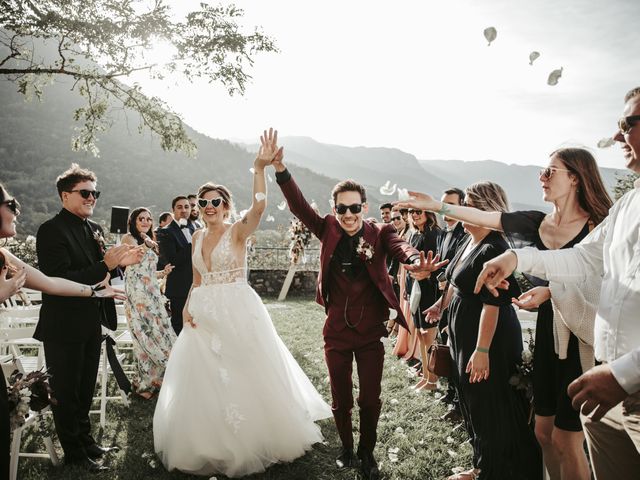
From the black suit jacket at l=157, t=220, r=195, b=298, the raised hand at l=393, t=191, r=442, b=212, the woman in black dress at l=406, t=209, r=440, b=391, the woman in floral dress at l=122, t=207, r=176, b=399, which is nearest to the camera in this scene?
the raised hand at l=393, t=191, r=442, b=212

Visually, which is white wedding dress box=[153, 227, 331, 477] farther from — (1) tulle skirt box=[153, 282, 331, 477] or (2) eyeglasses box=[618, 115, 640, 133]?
(2) eyeglasses box=[618, 115, 640, 133]

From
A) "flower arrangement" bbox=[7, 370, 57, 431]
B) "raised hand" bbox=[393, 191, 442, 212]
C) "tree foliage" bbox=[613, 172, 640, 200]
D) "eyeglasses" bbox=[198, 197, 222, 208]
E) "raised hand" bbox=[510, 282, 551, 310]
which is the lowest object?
"flower arrangement" bbox=[7, 370, 57, 431]

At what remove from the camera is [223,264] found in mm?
4223

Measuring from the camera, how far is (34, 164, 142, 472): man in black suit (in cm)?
379

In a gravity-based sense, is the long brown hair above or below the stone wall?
above

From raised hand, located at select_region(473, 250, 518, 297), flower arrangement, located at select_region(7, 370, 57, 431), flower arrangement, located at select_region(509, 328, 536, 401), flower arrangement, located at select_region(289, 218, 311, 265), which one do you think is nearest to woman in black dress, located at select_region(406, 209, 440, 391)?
flower arrangement, located at select_region(509, 328, 536, 401)

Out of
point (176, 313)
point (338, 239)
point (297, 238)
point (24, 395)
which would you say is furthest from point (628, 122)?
point (297, 238)

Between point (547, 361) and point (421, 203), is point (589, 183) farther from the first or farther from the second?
point (547, 361)

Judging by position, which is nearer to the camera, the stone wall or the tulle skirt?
the tulle skirt

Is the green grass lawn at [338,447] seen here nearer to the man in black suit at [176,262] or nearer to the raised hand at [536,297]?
the man in black suit at [176,262]

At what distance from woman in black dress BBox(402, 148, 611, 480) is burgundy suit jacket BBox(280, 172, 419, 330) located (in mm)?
983

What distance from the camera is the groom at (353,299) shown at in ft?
12.7

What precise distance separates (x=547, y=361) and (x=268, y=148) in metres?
2.76

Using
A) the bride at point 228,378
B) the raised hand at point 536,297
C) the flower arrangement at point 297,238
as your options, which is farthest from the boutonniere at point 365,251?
the flower arrangement at point 297,238
